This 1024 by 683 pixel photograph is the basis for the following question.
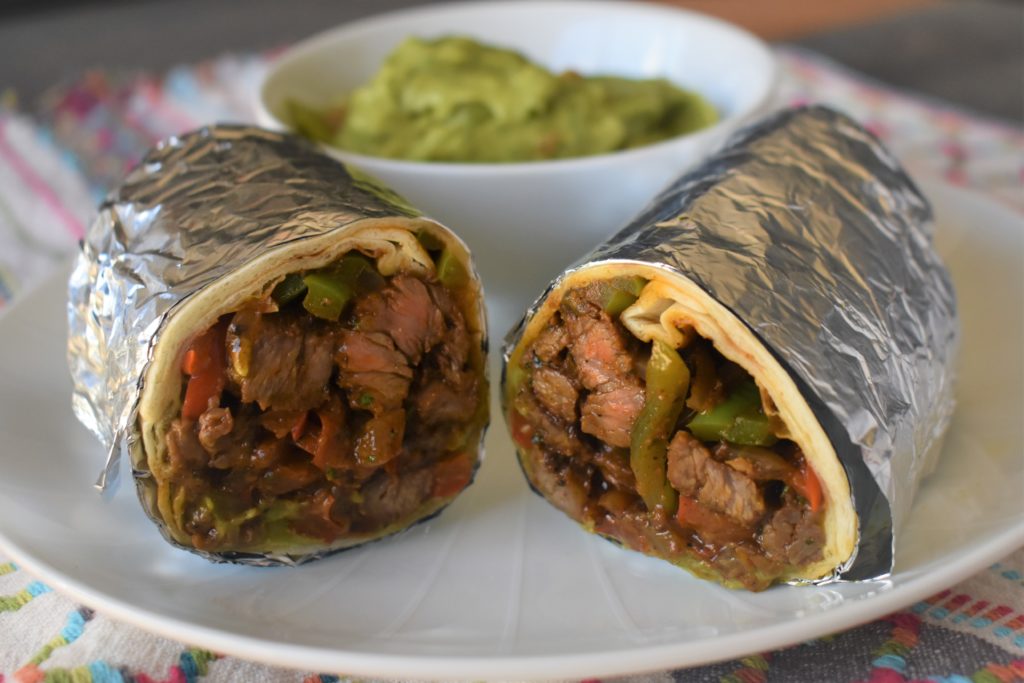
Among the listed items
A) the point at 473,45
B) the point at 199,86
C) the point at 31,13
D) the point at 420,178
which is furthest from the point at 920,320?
the point at 31,13

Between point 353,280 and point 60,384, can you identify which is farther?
point 60,384

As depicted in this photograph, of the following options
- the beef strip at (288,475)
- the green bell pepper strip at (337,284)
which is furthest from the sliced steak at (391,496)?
the green bell pepper strip at (337,284)

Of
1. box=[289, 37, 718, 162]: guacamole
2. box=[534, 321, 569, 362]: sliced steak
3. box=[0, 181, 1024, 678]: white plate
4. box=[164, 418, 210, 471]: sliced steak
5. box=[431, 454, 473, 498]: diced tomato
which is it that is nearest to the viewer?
box=[0, 181, 1024, 678]: white plate

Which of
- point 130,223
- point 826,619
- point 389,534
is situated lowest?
point 389,534

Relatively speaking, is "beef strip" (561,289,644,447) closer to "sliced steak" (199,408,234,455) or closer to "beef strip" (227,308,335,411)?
"beef strip" (227,308,335,411)

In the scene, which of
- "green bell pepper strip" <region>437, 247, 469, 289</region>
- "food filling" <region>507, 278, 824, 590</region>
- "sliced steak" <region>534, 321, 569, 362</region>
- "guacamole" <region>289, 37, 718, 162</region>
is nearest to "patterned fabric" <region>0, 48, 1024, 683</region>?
"food filling" <region>507, 278, 824, 590</region>

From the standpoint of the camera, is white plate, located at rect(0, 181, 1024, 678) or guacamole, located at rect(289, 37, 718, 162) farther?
guacamole, located at rect(289, 37, 718, 162)

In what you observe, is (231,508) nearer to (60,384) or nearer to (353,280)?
(353,280)
